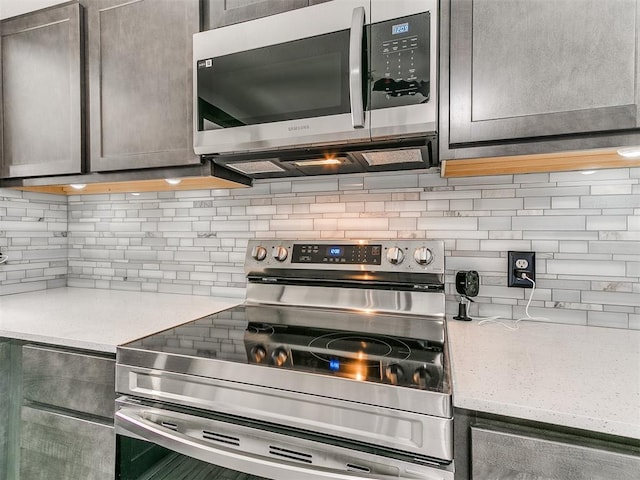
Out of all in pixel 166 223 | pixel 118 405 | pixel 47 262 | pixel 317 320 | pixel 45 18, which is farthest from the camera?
pixel 47 262

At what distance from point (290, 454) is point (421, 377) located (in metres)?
0.35

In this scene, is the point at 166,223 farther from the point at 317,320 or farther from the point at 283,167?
the point at 317,320

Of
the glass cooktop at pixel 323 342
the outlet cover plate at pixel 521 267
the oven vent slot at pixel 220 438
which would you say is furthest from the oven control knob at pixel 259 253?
the outlet cover plate at pixel 521 267

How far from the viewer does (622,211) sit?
3.89 feet

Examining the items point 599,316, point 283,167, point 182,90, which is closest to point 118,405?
point 283,167

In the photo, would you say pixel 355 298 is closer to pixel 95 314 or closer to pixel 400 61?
pixel 400 61

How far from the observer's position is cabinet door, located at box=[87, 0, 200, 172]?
1327mm

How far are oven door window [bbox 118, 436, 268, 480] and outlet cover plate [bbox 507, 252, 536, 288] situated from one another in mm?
1053

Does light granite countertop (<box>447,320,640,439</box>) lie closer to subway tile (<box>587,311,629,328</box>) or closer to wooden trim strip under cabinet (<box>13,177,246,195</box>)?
subway tile (<box>587,311,629,328</box>)

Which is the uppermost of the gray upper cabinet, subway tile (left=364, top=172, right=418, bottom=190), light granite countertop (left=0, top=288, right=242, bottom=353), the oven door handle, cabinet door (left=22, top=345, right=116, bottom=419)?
the gray upper cabinet

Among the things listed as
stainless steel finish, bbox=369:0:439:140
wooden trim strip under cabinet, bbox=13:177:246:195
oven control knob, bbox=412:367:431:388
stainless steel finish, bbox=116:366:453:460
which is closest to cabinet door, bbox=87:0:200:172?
wooden trim strip under cabinet, bbox=13:177:246:195

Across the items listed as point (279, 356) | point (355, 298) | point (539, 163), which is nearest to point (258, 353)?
point (279, 356)

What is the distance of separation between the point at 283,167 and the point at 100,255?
50.6 inches

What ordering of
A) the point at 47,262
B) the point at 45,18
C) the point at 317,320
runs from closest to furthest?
the point at 317,320, the point at 45,18, the point at 47,262
